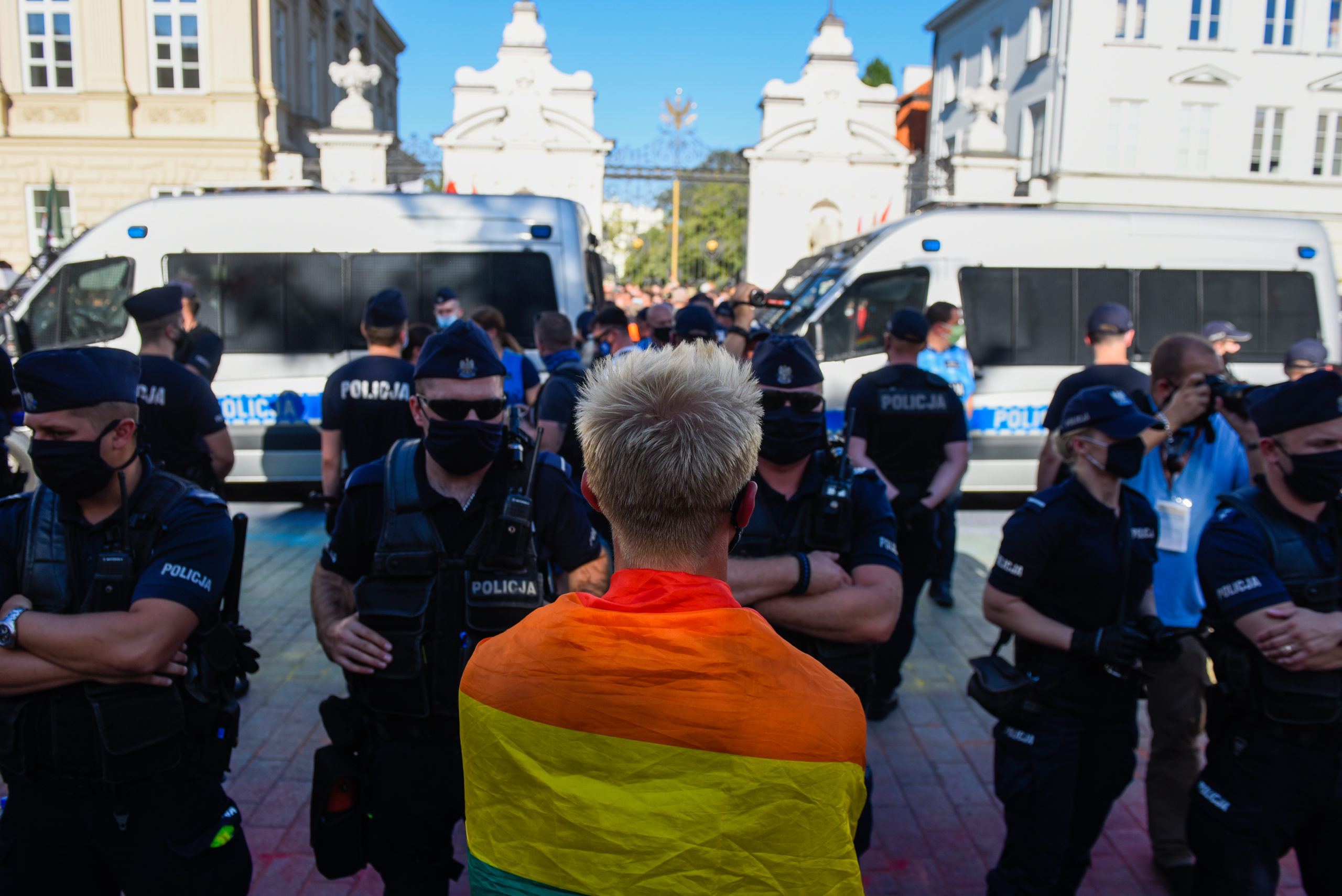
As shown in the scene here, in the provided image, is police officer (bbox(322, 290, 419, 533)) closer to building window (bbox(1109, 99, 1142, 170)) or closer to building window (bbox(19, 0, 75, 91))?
building window (bbox(19, 0, 75, 91))

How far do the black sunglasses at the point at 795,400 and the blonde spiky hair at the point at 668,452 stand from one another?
140cm

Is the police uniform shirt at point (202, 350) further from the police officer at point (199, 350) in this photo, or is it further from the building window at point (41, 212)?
the building window at point (41, 212)

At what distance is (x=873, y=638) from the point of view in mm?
2609

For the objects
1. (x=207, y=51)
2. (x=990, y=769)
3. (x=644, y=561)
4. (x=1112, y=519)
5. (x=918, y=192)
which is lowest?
(x=990, y=769)

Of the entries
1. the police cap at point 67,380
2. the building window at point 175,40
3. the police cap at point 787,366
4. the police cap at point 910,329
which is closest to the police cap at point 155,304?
the police cap at point 67,380

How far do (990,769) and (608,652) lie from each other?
359 centimetres

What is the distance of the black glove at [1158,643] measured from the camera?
108 inches

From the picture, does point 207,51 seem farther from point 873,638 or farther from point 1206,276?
point 873,638

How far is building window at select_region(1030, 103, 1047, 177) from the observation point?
96.6 feet

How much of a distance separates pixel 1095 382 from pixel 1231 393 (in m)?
1.24

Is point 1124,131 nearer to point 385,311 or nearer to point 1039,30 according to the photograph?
point 1039,30

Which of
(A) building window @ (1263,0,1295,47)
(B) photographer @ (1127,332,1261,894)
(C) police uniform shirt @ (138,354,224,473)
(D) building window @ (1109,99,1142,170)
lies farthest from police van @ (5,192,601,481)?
(A) building window @ (1263,0,1295,47)

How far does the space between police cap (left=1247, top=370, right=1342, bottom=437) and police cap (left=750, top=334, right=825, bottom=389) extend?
136 cm

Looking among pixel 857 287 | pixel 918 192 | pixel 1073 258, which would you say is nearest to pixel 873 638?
pixel 857 287
